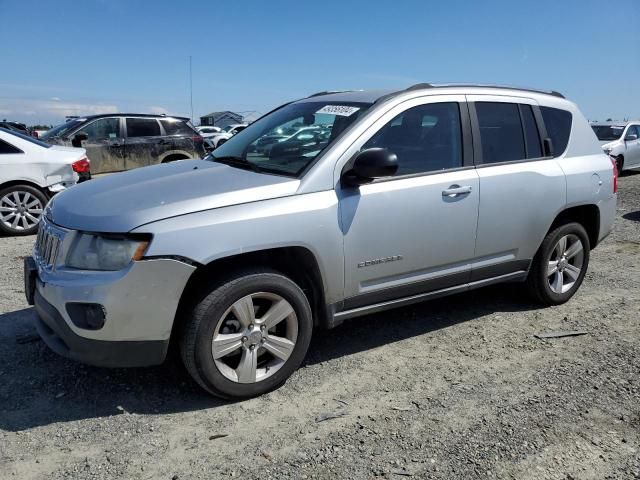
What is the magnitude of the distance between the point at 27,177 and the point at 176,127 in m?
4.65

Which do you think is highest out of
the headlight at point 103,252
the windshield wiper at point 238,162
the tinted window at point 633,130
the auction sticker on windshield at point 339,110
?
the auction sticker on windshield at point 339,110

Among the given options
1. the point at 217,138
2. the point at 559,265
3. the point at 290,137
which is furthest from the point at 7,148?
the point at 217,138

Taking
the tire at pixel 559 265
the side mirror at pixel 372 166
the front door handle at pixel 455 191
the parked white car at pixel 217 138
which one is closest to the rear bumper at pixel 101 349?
the side mirror at pixel 372 166

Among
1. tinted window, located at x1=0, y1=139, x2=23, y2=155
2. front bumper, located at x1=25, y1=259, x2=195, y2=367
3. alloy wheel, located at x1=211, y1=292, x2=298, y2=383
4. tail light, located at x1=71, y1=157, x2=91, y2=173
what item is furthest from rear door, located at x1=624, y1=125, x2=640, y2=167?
front bumper, located at x1=25, y1=259, x2=195, y2=367

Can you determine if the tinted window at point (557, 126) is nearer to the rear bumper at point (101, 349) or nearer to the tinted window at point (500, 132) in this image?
the tinted window at point (500, 132)

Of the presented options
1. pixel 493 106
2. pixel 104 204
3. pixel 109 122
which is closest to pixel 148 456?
pixel 104 204

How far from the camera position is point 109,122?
11.2m

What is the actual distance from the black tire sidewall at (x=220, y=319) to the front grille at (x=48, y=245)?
920 mm

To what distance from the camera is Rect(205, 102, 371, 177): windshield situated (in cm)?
357

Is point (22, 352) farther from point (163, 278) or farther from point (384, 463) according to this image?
point (384, 463)

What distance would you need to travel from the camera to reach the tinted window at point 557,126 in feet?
14.9

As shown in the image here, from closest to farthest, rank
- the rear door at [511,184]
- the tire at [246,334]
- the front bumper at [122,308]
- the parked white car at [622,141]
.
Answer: the front bumper at [122,308] < the tire at [246,334] < the rear door at [511,184] < the parked white car at [622,141]

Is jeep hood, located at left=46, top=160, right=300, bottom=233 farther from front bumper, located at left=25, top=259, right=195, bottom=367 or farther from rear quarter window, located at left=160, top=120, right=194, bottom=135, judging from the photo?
rear quarter window, located at left=160, top=120, right=194, bottom=135

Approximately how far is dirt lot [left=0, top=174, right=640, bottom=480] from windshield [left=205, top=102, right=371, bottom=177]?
1.37 metres
